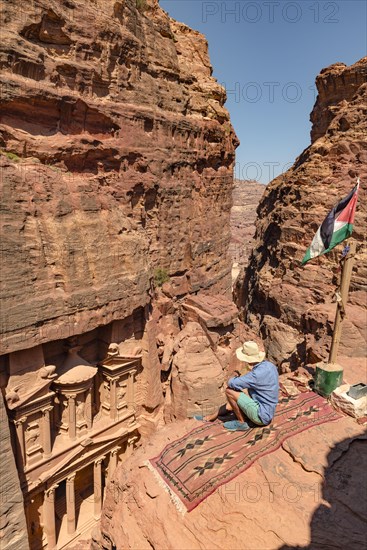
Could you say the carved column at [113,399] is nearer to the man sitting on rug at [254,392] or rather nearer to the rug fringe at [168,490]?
the rug fringe at [168,490]

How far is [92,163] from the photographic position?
1244 cm

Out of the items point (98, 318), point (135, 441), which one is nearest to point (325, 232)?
point (98, 318)

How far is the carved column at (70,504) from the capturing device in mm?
10695

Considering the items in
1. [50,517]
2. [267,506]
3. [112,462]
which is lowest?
[50,517]

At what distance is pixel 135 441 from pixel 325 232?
921cm

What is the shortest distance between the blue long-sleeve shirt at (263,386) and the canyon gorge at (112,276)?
0.92 meters

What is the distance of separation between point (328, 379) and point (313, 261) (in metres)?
11.4

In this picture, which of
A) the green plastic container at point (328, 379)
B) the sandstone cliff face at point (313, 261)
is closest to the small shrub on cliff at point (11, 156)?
the green plastic container at point (328, 379)

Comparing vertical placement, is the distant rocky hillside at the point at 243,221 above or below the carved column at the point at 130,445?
above

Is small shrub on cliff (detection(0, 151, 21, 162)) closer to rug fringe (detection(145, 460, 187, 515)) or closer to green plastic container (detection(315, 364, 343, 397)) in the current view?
rug fringe (detection(145, 460, 187, 515))

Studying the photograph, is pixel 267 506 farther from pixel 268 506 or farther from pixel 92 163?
pixel 92 163

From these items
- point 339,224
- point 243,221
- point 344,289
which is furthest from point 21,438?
point 243,221

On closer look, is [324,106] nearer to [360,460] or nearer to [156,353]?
[156,353]

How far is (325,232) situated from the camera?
10.4m
